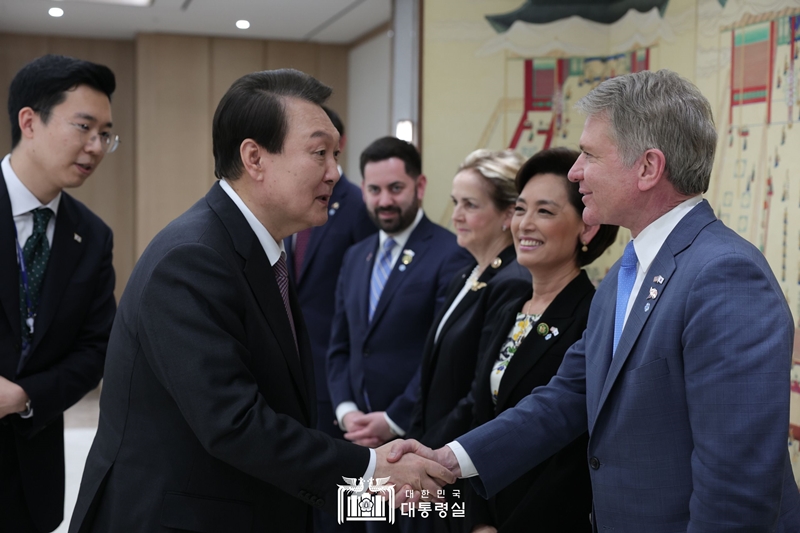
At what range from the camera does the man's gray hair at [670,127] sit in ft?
5.58

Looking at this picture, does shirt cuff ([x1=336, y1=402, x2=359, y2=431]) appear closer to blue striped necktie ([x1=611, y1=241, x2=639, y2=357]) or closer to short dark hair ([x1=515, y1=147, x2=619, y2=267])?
short dark hair ([x1=515, y1=147, x2=619, y2=267])

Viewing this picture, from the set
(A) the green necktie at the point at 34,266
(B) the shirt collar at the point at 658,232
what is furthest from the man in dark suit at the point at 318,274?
(B) the shirt collar at the point at 658,232

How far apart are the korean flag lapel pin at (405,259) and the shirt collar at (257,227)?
163 cm

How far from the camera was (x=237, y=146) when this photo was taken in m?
1.95

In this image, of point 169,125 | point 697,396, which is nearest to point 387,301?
point 697,396

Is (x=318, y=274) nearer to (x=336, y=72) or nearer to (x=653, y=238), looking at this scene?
(x=653, y=238)

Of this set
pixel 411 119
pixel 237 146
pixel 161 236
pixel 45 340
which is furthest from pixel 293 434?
pixel 411 119

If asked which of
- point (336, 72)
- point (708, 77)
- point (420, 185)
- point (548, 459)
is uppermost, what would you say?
point (336, 72)

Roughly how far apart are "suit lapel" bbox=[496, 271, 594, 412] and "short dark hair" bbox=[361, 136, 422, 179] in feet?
5.55

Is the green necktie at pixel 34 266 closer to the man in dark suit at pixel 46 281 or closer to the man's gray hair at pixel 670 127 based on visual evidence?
the man in dark suit at pixel 46 281

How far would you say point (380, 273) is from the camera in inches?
145

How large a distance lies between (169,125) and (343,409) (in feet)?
15.2

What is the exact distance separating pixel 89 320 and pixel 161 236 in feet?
3.84

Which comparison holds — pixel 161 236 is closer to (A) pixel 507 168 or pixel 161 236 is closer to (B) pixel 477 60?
(A) pixel 507 168
